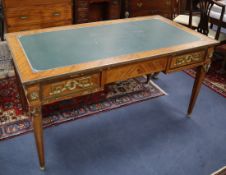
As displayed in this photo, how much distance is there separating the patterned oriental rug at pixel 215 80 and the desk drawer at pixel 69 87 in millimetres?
1742

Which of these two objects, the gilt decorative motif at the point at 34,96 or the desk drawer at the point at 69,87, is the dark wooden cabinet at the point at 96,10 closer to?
the desk drawer at the point at 69,87

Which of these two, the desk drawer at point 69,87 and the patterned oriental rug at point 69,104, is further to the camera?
the patterned oriental rug at point 69,104

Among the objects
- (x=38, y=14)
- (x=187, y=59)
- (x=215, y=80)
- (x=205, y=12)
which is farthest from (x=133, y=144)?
(x=38, y=14)

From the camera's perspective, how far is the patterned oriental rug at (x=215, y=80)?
2869mm

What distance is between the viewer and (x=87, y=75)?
61.1 inches

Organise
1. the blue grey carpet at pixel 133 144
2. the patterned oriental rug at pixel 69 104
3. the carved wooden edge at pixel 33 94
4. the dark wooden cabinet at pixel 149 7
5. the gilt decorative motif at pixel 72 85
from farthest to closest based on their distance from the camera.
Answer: the dark wooden cabinet at pixel 149 7 → the patterned oriental rug at pixel 69 104 → the blue grey carpet at pixel 133 144 → the gilt decorative motif at pixel 72 85 → the carved wooden edge at pixel 33 94

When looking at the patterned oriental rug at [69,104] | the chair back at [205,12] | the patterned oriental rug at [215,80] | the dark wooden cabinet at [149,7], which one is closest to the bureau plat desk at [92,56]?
the patterned oriental rug at [69,104]

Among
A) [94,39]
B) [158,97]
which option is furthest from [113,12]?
[94,39]

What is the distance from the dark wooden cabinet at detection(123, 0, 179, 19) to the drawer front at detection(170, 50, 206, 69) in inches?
61.8

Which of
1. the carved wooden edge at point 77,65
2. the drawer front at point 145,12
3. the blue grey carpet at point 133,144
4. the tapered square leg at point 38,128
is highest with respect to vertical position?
the carved wooden edge at point 77,65

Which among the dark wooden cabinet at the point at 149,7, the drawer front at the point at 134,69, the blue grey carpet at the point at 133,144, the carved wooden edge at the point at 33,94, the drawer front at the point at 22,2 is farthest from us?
the dark wooden cabinet at the point at 149,7

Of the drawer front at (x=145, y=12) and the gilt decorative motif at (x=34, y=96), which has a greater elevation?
the gilt decorative motif at (x=34, y=96)

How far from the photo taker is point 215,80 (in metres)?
3.04

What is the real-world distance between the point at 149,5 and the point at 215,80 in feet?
4.61
